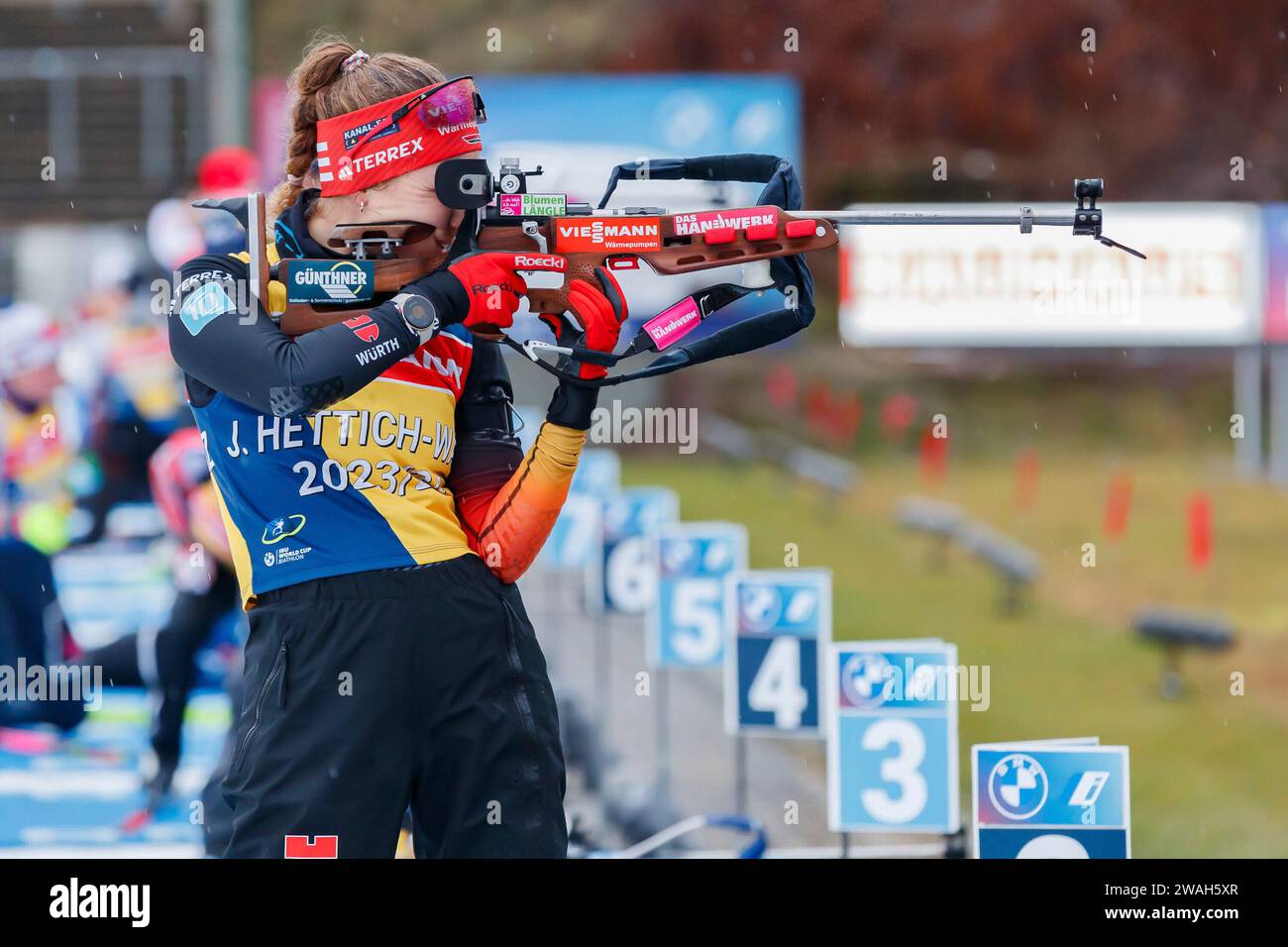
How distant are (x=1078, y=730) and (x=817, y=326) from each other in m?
16.0

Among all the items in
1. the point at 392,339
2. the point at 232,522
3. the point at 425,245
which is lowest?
the point at 232,522

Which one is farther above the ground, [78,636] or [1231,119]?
[1231,119]

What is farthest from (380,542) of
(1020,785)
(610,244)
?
(1020,785)

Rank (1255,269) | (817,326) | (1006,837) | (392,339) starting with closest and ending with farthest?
(392,339) < (1006,837) < (1255,269) < (817,326)

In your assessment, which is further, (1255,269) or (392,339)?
(1255,269)

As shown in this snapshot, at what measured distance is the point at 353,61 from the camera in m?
2.78

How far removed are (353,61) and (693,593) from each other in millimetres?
3518

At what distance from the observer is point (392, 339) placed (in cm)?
252

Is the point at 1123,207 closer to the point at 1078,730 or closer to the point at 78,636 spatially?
the point at 1078,730

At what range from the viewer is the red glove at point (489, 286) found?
2648 mm

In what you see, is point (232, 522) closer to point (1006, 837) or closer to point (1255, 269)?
point (1006, 837)

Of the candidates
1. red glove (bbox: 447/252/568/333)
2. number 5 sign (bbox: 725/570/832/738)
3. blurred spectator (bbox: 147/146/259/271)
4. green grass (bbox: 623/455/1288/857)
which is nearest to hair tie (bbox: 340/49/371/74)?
red glove (bbox: 447/252/568/333)
